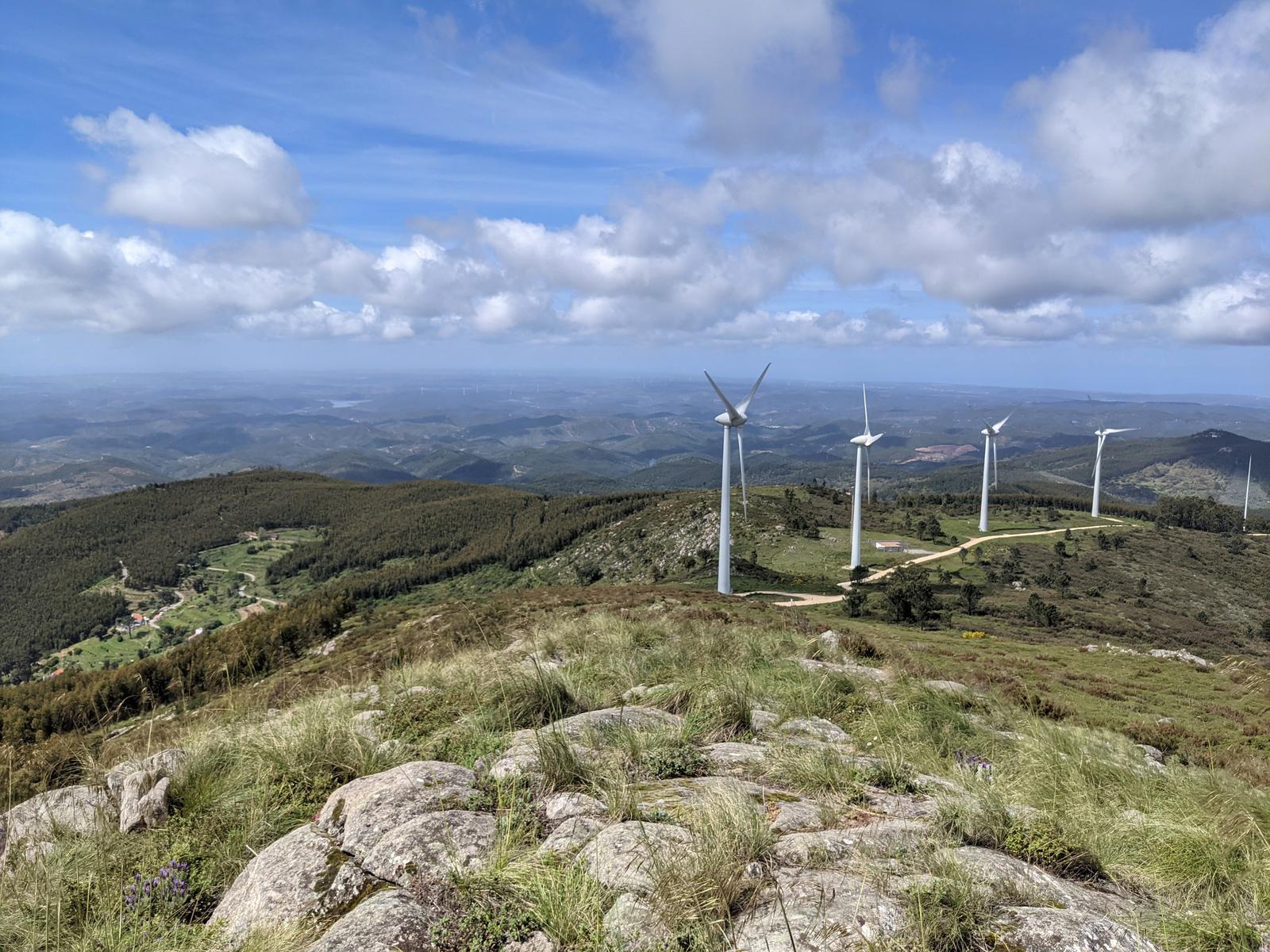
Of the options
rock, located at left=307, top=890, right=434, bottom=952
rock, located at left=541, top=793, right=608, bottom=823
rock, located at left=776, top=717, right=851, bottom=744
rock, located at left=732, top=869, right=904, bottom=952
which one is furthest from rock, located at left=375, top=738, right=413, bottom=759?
rock, located at left=776, top=717, right=851, bottom=744

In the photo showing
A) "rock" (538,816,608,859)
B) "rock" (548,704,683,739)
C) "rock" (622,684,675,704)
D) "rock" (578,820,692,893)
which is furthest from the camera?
"rock" (622,684,675,704)

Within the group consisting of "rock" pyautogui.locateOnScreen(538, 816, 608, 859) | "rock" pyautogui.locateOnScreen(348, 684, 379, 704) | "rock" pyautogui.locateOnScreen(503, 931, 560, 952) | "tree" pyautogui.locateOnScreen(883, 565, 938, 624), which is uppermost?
"rock" pyautogui.locateOnScreen(503, 931, 560, 952)

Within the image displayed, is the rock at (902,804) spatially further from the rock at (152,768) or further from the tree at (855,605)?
the tree at (855,605)

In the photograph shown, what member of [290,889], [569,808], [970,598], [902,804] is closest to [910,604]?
[970,598]

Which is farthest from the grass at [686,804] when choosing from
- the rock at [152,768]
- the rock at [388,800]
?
the rock at [388,800]

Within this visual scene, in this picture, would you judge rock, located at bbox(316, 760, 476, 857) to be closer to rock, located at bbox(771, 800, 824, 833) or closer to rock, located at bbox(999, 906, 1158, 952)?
rock, located at bbox(771, 800, 824, 833)

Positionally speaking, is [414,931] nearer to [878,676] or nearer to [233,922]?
[233,922]
